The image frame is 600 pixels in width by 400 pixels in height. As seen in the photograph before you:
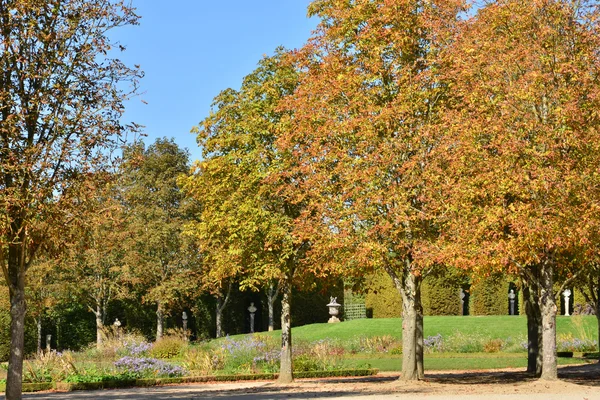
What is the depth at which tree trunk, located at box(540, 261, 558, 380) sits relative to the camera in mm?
18453

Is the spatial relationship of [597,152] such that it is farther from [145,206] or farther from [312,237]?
[145,206]

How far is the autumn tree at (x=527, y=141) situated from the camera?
682 inches

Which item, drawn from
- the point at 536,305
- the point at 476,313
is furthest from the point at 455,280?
the point at 476,313

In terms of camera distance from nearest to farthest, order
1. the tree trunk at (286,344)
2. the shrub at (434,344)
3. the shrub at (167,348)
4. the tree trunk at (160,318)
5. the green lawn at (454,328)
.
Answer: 1. the tree trunk at (286,344)
2. the shrub at (167,348)
3. the shrub at (434,344)
4. the green lawn at (454,328)
5. the tree trunk at (160,318)

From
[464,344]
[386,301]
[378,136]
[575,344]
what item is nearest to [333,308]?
[386,301]

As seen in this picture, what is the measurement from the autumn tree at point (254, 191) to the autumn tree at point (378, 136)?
1052 millimetres

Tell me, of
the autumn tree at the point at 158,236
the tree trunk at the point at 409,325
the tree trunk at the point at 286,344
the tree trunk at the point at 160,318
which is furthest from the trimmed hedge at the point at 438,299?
the tree trunk at the point at 409,325

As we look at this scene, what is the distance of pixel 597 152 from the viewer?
57.6 feet

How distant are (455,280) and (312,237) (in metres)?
5.79

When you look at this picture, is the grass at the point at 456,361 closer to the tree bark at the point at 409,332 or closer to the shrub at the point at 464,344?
the shrub at the point at 464,344

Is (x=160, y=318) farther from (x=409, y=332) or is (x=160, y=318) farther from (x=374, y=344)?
(x=409, y=332)

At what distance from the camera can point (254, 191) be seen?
2155 cm

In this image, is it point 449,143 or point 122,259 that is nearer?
point 449,143

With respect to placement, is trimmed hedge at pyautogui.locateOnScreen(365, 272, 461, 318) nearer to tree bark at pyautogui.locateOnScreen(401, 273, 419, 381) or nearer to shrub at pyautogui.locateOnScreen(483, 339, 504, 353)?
shrub at pyautogui.locateOnScreen(483, 339, 504, 353)
